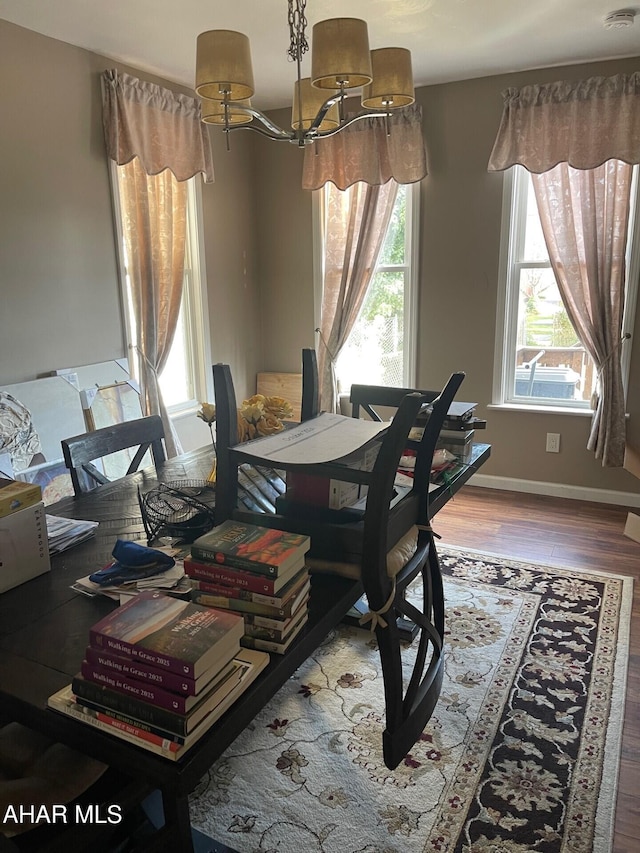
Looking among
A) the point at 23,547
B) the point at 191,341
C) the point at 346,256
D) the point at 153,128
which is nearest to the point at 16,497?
the point at 23,547

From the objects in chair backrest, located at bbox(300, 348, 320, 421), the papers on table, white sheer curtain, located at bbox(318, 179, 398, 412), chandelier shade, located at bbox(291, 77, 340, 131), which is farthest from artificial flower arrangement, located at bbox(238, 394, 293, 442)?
white sheer curtain, located at bbox(318, 179, 398, 412)

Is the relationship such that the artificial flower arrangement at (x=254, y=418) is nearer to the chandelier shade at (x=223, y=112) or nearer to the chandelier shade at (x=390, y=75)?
the chandelier shade at (x=223, y=112)

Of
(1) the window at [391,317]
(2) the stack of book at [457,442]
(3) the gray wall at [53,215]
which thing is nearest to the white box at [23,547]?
(2) the stack of book at [457,442]

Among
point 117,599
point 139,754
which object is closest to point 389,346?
point 117,599

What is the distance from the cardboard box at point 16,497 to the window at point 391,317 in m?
3.04

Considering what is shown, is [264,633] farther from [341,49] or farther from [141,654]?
[341,49]

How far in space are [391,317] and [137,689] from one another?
3.56 meters

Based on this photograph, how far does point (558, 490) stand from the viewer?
388 cm

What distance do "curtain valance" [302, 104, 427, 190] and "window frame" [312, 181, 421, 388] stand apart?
0.57 feet

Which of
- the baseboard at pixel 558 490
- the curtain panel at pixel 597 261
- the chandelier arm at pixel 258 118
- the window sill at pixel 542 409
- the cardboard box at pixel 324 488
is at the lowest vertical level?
the baseboard at pixel 558 490

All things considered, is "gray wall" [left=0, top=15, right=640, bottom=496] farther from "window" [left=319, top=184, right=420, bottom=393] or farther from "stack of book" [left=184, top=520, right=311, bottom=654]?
"stack of book" [left=184, top=520, right=311, bottom=654]

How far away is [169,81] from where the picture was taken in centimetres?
357

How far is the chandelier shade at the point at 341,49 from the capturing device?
1657mm

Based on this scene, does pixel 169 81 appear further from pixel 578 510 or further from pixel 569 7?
pixel 578 510
